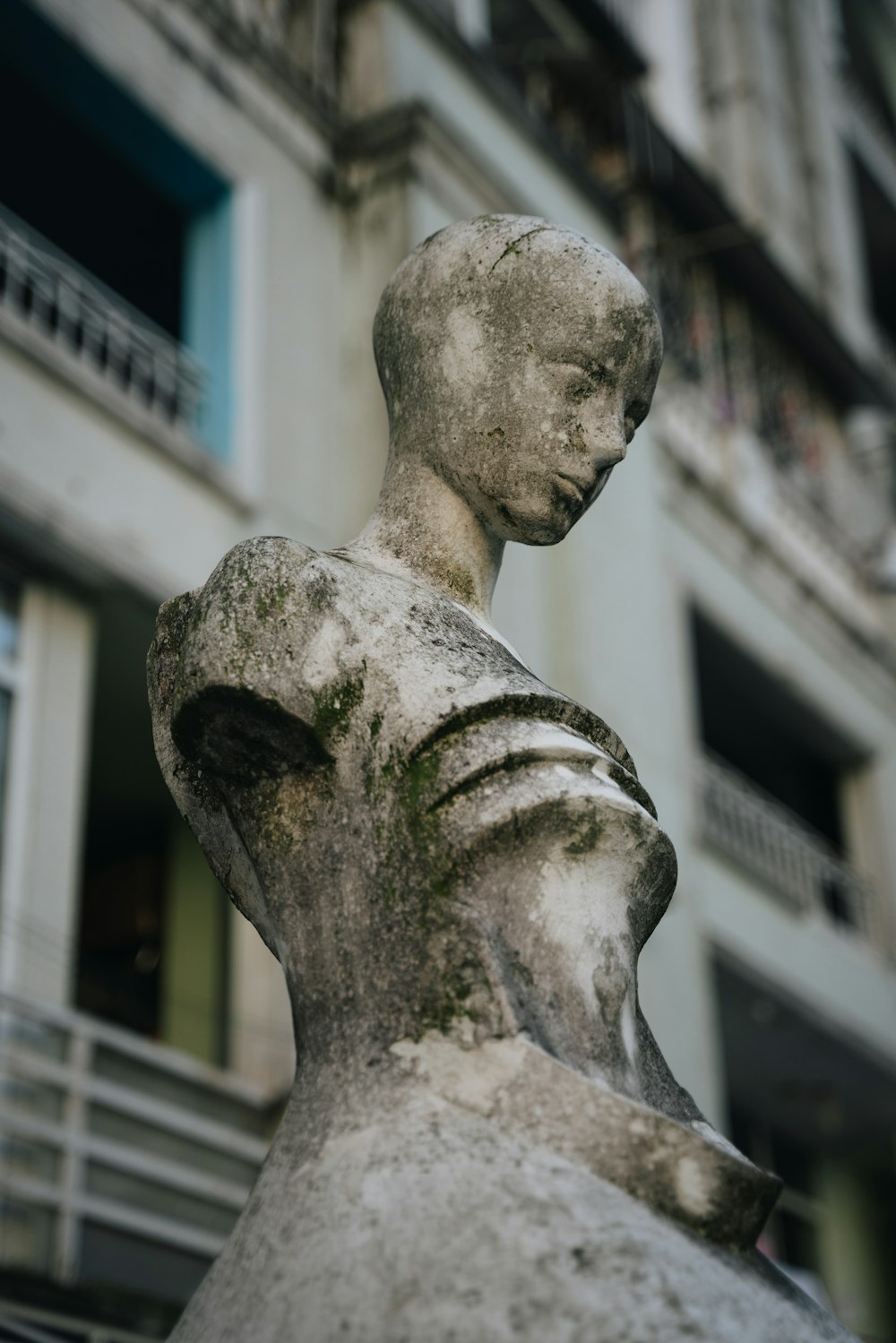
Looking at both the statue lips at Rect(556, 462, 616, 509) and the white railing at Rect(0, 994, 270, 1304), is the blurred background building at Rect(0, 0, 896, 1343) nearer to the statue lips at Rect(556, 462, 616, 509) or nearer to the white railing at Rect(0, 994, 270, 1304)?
the white railing at Rect(0, 994, 270, 1304)

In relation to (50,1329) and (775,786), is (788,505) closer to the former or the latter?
(775,786)

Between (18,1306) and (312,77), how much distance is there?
23.2 ft

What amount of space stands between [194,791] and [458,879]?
0.50 metres

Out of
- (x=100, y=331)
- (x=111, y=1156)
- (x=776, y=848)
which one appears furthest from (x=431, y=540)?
(x=776, y=848)

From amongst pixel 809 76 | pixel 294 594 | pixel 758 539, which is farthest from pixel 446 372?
pixel 809 76

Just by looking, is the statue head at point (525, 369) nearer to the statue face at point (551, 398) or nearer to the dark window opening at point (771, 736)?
the statue face at point (551, 398)

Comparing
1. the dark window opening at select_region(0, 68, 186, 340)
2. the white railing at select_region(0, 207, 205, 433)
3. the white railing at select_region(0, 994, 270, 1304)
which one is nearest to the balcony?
the dark window opening at select_region(0, 68, 186, 340)

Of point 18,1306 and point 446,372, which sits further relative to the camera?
point 18,1306

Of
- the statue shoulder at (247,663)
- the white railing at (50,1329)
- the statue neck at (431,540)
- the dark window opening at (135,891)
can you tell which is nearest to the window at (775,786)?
the dark window opening at (135,891)

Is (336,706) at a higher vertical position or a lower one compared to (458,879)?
higher

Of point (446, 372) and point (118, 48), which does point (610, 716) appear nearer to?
point (118, 48)

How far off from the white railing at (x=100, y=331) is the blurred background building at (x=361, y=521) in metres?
0.04

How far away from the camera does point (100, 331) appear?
10453 millimetres

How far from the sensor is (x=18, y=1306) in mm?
6641
